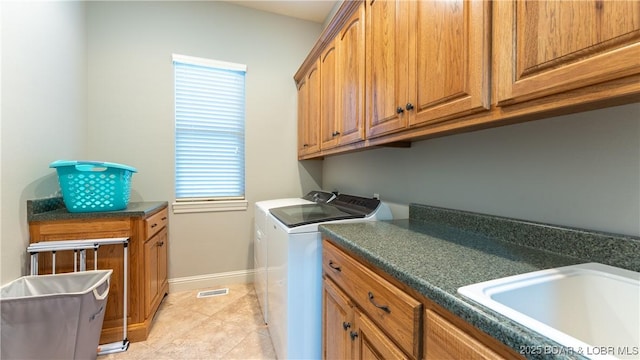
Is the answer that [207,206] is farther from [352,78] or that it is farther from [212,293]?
[352,78]

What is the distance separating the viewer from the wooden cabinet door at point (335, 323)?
106 cm

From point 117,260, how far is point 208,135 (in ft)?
4.46

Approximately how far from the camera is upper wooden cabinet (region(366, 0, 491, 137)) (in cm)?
82

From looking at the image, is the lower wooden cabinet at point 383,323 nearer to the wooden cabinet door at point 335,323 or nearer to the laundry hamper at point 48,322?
the wooden cabinet door at point 335,323

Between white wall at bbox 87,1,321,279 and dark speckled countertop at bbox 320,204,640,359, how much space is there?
5.69 feet

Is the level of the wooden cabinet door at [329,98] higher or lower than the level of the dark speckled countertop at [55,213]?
higher

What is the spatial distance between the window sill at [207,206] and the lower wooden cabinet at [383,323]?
5.34 feet

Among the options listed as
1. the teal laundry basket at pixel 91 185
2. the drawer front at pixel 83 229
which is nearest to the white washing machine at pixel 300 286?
the drawer front at pixel 83 229

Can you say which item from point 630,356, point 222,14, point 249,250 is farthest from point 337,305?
point 222,14

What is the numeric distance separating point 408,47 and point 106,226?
80.6 inches

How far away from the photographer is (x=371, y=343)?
893 millimetres

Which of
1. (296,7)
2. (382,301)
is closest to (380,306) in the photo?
(382,301)

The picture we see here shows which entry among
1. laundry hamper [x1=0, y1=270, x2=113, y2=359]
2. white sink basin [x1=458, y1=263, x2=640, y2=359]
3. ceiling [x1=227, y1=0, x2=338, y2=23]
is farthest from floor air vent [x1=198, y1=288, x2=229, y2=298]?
ceiling [x1=227, y1=0, x2=338, y2=23]

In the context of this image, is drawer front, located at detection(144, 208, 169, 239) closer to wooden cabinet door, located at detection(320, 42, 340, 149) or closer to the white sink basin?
wooden cabinet door, located at detection(320, 42, 340, 149)
